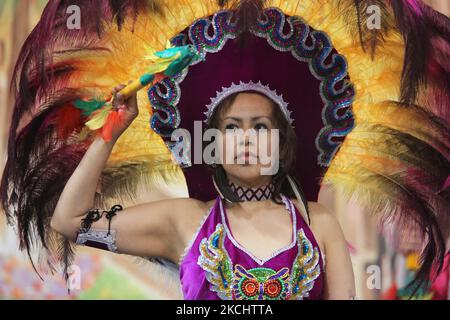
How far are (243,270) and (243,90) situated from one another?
58 cm

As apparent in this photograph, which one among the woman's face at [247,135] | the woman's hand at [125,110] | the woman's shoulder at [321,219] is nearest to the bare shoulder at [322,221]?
the woman's shoulder at [321,219]

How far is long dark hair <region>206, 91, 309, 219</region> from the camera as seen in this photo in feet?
7.50

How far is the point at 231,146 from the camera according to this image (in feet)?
7.47

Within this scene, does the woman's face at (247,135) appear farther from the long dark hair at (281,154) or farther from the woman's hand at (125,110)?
the woman's hand at (125,110)

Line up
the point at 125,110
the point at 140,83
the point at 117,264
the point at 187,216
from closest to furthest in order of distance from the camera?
the point at 140,83 → the point at 125,110 → the point at 187,216 → the point at 117,264

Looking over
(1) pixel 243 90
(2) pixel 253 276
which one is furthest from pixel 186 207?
(1) pixel 243 90

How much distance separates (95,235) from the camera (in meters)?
2.23

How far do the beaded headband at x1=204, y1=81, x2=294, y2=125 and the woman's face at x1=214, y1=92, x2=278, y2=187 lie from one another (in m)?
0.02

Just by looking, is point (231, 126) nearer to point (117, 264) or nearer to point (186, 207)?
point (186, 207)

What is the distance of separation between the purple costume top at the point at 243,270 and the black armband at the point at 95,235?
24 cm
